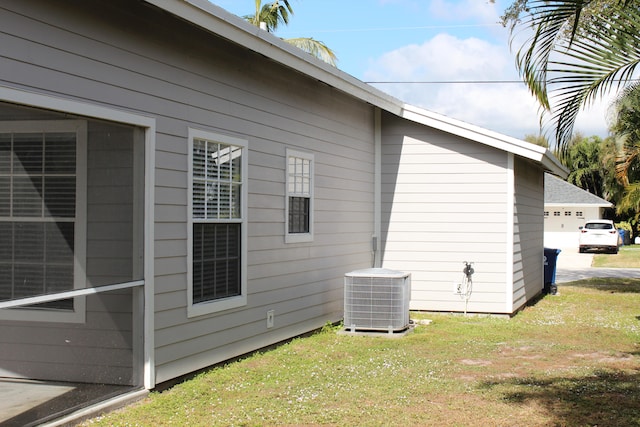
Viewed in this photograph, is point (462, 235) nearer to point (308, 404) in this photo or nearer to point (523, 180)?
point (523, 180)

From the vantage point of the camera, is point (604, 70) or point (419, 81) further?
point (419, 81)

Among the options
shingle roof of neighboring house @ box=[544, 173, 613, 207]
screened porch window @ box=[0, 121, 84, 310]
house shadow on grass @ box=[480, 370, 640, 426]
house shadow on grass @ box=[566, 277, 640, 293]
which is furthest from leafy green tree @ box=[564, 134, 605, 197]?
screened porch window @ box=[0, 121, 84, 310]

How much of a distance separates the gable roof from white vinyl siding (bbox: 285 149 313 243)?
3.66 feet

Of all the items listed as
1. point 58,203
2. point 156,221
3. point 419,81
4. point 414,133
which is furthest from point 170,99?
point 419,81

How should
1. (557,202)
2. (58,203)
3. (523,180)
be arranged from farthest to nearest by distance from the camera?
(557,202) → (523,180) → (58,203)

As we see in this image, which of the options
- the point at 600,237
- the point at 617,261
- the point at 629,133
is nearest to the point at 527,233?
the point at 629,133

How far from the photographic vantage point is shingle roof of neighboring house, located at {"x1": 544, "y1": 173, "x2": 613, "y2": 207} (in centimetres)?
4044

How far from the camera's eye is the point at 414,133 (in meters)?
12.2

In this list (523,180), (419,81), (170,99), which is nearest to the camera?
(170,99)

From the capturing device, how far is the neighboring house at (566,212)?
40.6m

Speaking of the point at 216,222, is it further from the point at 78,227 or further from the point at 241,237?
the point at 78,227

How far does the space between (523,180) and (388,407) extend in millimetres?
7888

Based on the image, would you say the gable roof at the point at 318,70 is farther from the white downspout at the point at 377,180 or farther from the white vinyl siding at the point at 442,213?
the white downspout at the point at 377,180

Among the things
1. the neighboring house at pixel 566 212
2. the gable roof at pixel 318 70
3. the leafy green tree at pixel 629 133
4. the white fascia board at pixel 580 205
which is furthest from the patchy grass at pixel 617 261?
the gable roof at pixel 318 70
